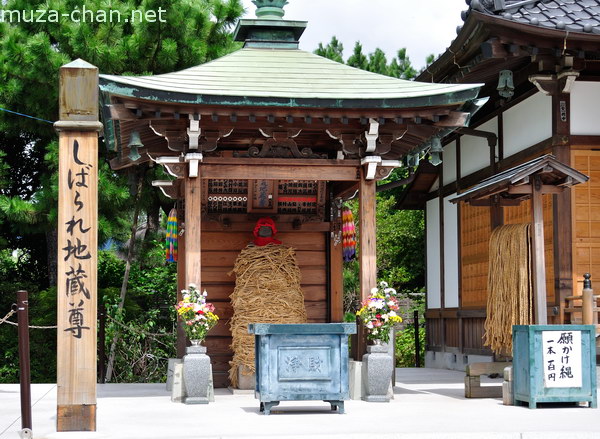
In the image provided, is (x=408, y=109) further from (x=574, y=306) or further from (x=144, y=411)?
(x=144, y=411)

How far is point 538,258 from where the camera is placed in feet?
36.0

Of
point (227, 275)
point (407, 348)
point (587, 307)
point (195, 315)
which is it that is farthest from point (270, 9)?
point (407, 348)

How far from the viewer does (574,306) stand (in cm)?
1297

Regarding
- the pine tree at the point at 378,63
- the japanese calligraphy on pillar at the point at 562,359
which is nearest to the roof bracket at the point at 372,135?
the japanese calligraphy on pillar at the point at 562,359

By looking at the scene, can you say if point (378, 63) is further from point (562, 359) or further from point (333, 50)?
point (562, 359)

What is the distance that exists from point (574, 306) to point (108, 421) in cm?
675

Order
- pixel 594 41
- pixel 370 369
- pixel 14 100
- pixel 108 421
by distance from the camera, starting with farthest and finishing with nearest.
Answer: pixel 14 100, pixel 594 41, pixel 370 369, pixel 108 421

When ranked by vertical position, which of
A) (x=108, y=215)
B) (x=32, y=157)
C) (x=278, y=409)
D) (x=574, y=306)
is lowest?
(x=278, y=409)

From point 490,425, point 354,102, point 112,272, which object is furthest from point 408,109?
point 112,272

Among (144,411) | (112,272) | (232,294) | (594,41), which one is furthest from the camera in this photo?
(112,272)

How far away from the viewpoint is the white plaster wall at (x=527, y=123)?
13781 mm

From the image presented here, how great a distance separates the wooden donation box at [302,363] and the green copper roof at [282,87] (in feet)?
9.64

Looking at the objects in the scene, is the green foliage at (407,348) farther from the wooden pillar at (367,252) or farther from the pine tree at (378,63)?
the wooden pillar at (367,252)

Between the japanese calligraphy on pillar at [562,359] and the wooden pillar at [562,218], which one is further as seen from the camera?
the wooden pillar at [562,218]
